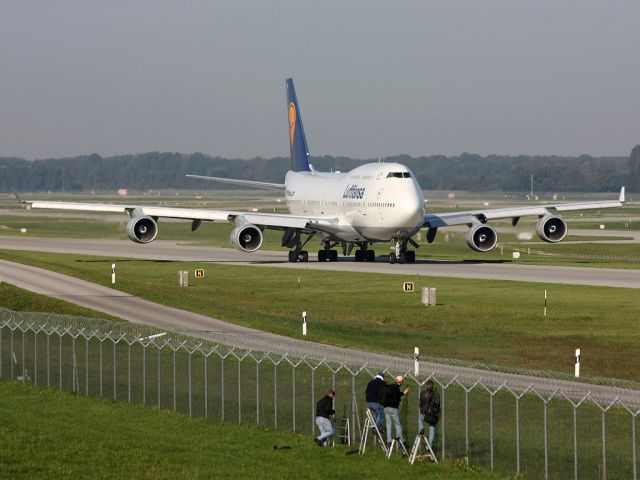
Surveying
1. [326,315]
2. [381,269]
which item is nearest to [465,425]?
[326,315]

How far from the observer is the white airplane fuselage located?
8756 cm

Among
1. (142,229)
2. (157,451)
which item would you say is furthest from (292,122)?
(157,451)

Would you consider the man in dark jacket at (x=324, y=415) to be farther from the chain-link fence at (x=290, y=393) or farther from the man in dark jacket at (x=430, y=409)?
the man in dark jacket at (x=430, y=409)

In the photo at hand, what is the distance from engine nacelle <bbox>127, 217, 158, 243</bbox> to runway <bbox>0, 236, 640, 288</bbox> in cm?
766

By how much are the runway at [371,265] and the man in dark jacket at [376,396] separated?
44462 millimetres

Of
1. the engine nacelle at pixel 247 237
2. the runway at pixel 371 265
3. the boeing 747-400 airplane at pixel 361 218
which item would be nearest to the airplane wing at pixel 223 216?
the boeing 747-400 airplane at pixel 361 218

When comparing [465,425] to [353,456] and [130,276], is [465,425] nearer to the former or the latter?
[353,456]

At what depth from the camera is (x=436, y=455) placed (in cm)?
3291

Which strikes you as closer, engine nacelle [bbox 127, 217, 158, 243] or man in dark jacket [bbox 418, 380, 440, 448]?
man in dark jacket [bbox 418, 380, 440, 448]

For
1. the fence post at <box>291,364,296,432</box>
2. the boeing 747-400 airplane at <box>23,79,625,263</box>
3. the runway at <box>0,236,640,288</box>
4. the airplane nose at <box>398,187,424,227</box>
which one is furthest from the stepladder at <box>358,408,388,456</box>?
the boeing 747-400 airplane at <box>23,79,625,263</box>

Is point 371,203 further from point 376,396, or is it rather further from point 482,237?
point 376,396

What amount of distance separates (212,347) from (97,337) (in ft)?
13.1

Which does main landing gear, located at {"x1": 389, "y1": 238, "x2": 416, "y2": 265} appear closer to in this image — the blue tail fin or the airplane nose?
the airplane nose

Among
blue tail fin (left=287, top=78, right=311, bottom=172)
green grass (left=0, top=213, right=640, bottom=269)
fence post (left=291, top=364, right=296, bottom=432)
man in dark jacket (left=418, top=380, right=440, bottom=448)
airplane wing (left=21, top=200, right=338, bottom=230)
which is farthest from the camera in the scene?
blue tail fin (left=287, top=78, right=311, bottom=172)
